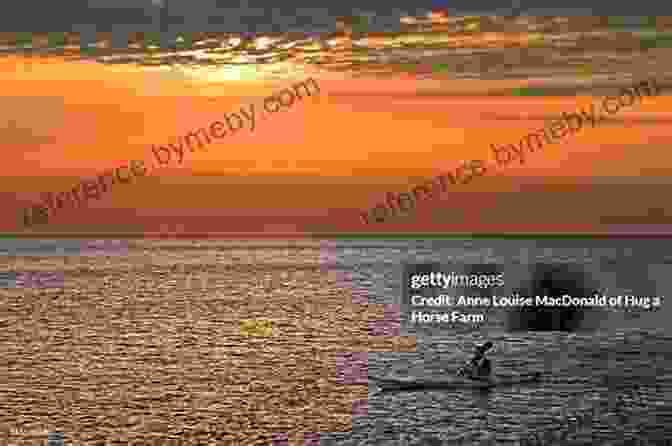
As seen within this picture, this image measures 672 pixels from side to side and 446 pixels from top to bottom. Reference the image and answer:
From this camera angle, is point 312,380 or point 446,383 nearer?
point 446,383

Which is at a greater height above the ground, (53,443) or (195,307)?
(195,307)

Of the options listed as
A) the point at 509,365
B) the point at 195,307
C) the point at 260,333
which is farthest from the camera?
the point at 195,307

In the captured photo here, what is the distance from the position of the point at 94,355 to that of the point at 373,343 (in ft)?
97.5

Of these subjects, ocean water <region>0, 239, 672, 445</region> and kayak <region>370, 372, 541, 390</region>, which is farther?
kayak <region>370, 372, 541, 390</region>

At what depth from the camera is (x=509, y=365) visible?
10194 cm

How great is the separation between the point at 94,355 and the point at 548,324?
5663cm

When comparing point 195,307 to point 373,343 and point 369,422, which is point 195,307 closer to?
point 373,343

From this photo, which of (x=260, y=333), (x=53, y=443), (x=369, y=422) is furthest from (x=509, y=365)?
(x=53, y=443)

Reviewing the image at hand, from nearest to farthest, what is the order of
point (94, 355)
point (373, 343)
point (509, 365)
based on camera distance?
1. point (509, 365)
2. point (94, 355)
3. point (373, 343)

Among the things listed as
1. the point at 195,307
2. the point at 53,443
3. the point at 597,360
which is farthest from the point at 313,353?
the point at 195,307

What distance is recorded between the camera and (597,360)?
104m

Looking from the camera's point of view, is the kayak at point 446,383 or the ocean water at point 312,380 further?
the kayak at point 446,383

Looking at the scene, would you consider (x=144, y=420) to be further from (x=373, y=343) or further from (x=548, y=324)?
(x=548, y=324)

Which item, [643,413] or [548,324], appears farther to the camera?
[548,324]
